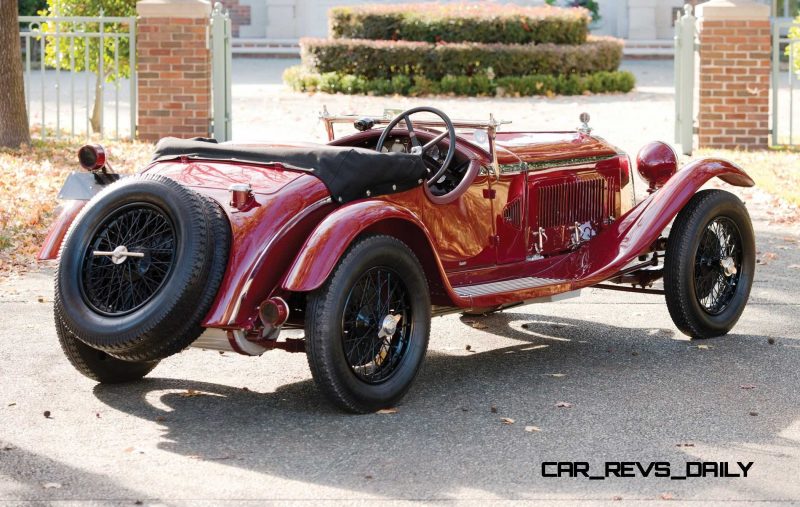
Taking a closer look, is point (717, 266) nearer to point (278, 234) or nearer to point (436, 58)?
point (278, 234)

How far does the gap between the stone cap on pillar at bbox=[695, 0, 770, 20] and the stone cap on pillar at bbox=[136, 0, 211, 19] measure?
5347mm

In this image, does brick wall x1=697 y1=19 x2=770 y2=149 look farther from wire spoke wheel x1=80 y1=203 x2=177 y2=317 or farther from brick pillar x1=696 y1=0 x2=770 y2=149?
wire spoke wheel x1=80 y1=203 x2=177 y2=317

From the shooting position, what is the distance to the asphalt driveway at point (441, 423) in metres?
4.40

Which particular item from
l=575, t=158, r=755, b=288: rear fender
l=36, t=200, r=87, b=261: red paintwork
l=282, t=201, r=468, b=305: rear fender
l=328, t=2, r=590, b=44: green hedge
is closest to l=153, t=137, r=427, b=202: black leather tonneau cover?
l=282, t=201, r=468, b=305: rear fender

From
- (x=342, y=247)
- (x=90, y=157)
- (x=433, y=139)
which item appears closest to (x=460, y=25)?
(x=433, y=139)

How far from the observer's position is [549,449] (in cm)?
481

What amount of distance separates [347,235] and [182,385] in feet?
4.06

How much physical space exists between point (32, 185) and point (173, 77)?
3081mm

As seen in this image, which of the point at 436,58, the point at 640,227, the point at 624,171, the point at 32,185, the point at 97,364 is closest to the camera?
the point at 97,364

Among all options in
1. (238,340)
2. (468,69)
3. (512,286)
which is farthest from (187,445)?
(468,69)

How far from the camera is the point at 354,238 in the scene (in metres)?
5.20

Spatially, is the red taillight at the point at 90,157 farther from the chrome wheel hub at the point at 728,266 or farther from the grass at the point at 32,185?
the chrome wheel hub at the point at 728,266

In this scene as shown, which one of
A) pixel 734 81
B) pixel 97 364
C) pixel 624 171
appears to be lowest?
pixel 97 364

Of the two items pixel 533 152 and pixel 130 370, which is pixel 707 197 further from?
pixel 130 370
